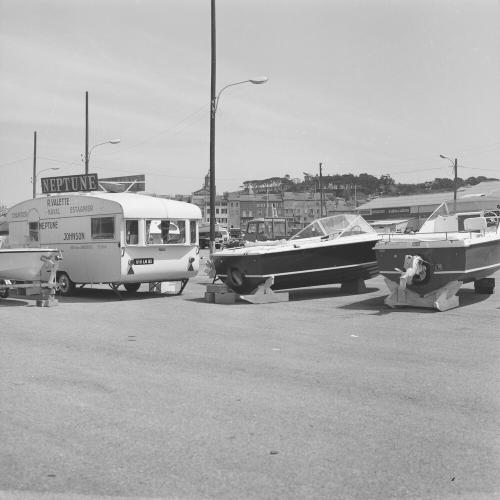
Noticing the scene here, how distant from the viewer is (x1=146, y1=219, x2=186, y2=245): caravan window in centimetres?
1496

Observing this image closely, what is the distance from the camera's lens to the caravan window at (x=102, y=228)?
1474cm

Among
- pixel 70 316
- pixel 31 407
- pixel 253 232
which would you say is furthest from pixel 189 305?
pixel 253 232

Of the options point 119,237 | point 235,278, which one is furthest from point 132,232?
point 235,278

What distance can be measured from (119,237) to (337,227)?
508 cm

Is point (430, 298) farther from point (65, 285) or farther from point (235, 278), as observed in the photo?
point (65, 285)

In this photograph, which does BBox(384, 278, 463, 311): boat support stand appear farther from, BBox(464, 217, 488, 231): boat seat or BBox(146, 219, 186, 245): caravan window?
BBox(146, 219, 186, 245): caravan window

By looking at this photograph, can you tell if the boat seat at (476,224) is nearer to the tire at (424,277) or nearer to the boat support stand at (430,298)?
the boat support stand at (430,298)

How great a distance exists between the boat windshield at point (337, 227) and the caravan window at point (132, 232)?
3.76 metres

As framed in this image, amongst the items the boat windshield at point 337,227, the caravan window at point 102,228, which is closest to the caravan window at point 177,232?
the caravan window at point 102,228

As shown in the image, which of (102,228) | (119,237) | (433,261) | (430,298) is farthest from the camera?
(102,228)

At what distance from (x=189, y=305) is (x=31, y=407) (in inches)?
314

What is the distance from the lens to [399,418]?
202 inches

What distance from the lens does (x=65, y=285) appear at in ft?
A: 52.4

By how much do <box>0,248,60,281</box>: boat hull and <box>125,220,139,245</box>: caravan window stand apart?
157 centimetres
